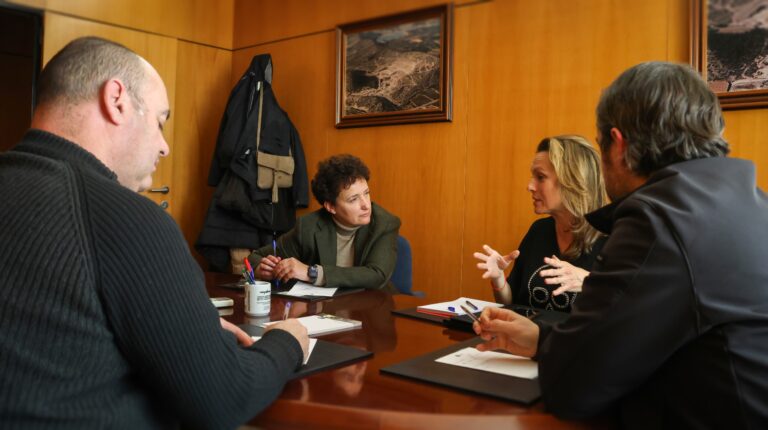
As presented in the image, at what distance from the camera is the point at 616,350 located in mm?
934

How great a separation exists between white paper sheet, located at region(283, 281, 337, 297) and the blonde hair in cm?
95

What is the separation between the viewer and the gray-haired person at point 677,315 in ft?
2.99

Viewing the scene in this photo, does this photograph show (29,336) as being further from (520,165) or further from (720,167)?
(520,165)

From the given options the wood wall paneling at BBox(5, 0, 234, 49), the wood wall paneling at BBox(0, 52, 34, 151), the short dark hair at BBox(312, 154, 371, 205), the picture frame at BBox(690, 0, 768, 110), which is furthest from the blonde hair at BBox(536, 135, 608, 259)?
the wood wall paneling at BBox(0, 52, 34, 151)

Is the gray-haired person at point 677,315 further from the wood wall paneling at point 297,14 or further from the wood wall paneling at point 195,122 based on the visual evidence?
the wood wall paneling at point 195,122

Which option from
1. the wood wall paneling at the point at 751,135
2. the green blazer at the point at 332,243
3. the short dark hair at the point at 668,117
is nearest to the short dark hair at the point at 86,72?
the short dark hair at the point at 668,117

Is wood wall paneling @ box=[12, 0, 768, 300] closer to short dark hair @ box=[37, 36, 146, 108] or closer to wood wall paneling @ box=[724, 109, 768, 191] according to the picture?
wood wall paneling @ box=[724, 109, 768, 191]

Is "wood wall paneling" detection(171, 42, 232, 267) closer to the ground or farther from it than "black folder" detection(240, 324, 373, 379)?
farther from it

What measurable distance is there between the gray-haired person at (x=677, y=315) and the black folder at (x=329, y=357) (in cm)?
41

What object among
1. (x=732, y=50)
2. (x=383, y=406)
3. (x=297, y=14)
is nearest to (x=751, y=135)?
(x=732, y=50)

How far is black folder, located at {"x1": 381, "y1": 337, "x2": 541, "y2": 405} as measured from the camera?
1039 millimetres

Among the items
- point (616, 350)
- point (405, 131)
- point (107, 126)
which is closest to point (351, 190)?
point (405, 131)

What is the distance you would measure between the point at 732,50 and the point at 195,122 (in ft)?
12.4

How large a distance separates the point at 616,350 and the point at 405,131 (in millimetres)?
3102
